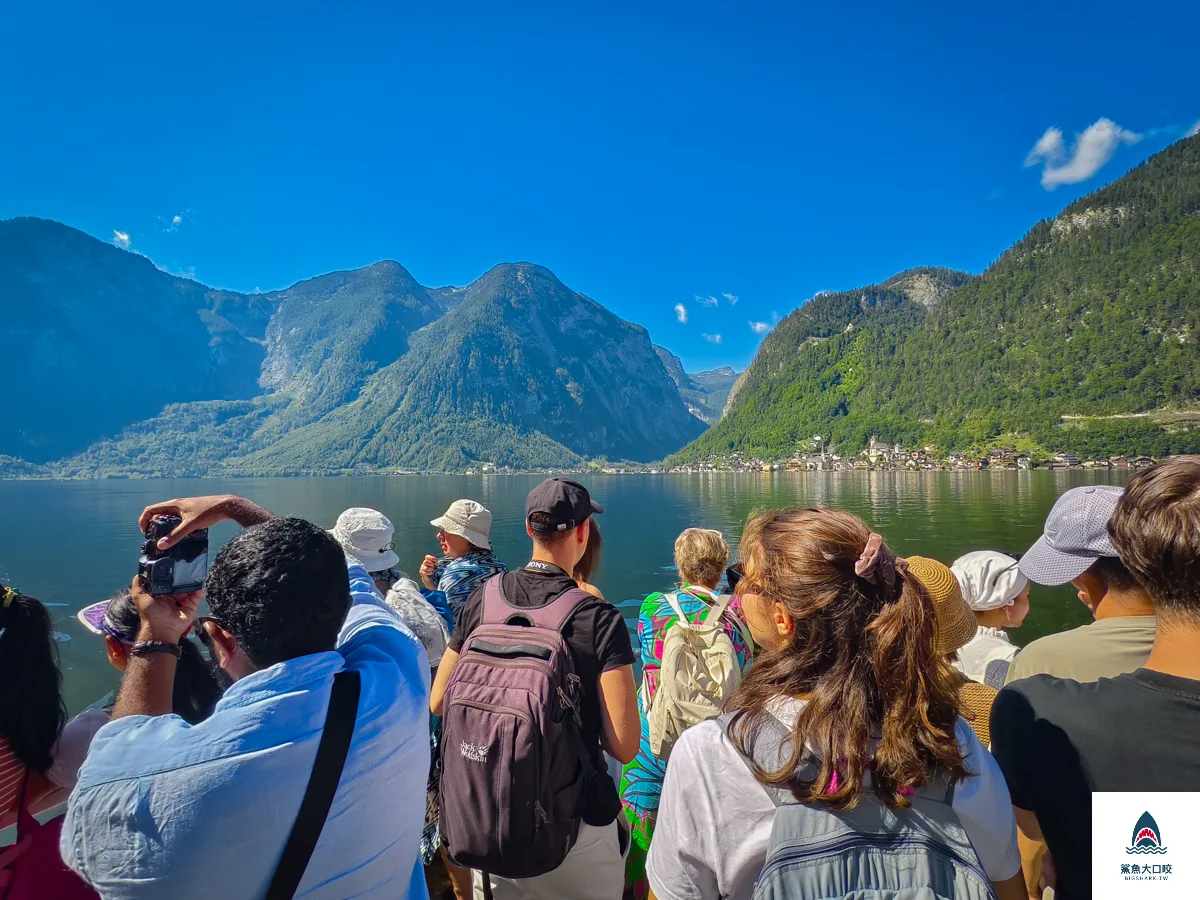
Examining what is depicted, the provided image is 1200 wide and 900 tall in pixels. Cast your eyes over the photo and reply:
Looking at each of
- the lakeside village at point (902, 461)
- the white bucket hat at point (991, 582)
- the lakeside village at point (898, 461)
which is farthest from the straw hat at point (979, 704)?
the lakeside village at point (898, 461)

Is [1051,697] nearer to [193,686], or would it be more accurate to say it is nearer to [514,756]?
[514,756]

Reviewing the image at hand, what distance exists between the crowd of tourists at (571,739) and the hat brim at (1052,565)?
0.02 m

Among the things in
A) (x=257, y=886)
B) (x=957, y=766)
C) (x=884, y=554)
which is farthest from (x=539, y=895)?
(x=884, y=554)

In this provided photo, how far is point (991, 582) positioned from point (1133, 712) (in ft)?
7.00

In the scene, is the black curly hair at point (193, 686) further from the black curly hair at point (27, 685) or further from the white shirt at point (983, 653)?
the white shirt at point (983, 653)

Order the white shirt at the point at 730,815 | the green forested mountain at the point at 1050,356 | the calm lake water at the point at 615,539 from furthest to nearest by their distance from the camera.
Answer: the green forested mountain at the point at 1050,356
the calm lake water at the point at 615,539
the white shirt at the point at 730,815

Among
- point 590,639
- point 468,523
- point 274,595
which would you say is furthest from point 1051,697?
point 468,523

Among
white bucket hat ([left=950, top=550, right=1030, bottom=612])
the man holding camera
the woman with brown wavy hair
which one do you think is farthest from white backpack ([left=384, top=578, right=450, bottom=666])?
white bucket hat ([left=950, top=550, right=1030, bottom=612])

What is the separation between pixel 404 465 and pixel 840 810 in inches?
8060

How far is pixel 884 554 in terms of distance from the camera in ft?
4.72

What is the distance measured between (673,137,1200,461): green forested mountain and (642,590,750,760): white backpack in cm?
12991

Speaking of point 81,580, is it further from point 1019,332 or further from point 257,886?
point 1019,332

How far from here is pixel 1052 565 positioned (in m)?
2.41

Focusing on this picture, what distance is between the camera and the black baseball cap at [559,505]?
266cm
